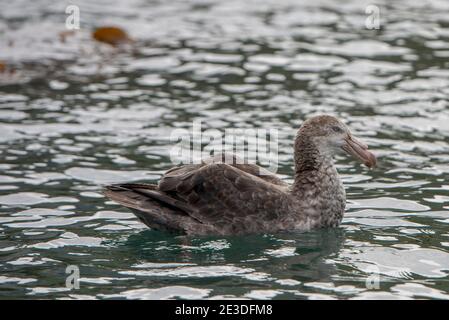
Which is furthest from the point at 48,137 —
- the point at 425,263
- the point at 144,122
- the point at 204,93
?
the point at 425,263

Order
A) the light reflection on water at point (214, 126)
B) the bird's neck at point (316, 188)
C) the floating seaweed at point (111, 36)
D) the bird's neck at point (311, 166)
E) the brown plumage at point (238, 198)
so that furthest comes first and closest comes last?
the floating seaweed at point (111, 36) → the bird's neck at point (311, 166) → the bird's neck at point (316, 188) → the brown plumage at point (238, 198) → the light reflection on water at point (214, 126)

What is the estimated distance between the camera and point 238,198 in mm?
11125

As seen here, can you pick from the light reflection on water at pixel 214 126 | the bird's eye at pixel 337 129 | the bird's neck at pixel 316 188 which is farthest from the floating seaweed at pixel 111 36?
the bird's eye at pixel 337 129

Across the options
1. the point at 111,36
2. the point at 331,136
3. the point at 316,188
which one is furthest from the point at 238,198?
the point at 111,36

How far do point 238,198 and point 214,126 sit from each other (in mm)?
4497

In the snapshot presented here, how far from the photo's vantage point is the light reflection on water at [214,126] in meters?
10.1

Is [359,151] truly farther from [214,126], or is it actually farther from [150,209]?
[214,126]

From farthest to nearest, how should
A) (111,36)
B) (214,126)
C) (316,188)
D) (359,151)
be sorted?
1. (111,36)
2. (214,126)
3. (359,151)
4. (316,188)

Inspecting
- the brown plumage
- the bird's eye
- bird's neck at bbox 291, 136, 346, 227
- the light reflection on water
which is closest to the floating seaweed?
the light reflection on water

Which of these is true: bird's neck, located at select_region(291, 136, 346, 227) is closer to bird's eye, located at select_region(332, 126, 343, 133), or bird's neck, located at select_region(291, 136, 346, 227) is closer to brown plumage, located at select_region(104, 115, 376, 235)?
brown plumage, located at select_region(104, 115, 376, 235)

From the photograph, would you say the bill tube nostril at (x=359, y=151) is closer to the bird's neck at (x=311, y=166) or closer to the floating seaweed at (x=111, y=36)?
the bird's neck at (x=311, y=166)

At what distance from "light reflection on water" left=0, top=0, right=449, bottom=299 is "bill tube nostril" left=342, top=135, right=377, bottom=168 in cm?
74

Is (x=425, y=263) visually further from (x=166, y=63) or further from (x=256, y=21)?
(x=256, y=21)

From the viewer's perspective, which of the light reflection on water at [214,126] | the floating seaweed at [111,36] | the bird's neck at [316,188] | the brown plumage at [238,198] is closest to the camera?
the light reflection on water at [214,126]
